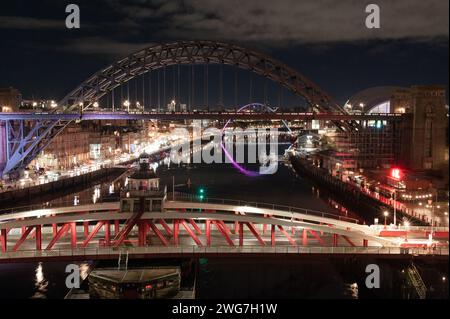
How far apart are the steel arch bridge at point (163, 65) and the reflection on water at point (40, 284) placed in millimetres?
21271

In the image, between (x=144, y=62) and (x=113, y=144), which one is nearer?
(x=144, y=62)

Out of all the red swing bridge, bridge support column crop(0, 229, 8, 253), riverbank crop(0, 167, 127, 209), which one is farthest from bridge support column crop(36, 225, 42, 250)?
riverbank crop(0, 167, 127, 209)

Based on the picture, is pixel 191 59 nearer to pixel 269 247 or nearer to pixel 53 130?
pixel 53 130

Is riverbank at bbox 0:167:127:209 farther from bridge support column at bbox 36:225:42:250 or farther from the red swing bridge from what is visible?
bridge support column at bbox 36:225:42:250

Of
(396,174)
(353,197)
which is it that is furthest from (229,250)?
(396,174)

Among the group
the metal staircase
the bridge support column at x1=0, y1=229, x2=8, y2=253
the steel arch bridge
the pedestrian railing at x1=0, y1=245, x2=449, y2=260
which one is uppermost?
the steel arch bridge

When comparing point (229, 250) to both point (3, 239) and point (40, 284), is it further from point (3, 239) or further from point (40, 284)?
point (3, 239)

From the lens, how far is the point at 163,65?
4272 cm

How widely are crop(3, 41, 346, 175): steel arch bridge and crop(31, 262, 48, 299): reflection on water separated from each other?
21.3 meters

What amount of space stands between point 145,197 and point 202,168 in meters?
38.3

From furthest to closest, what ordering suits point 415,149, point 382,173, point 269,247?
point 415,149 < point 382,173 < point 269,247

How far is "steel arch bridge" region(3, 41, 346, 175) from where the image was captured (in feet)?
130
